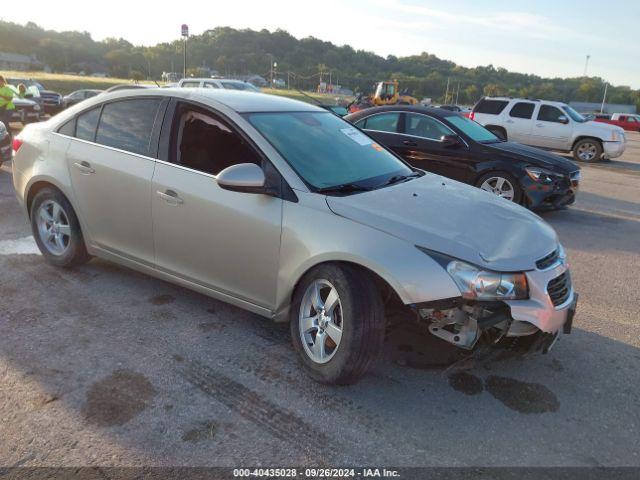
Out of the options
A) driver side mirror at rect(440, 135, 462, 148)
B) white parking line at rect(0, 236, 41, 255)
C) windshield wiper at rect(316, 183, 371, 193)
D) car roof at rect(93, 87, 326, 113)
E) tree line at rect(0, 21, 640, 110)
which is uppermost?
tree line at rect(0, 21, 640, 110)

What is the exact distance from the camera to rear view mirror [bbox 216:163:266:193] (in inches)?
125

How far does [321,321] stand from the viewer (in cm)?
311

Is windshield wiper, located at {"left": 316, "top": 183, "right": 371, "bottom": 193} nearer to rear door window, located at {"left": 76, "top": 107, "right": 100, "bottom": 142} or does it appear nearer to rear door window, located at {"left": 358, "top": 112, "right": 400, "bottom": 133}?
rear door window, located at {"left": 76, "top": 107, "right": 100, "bottom": 142}

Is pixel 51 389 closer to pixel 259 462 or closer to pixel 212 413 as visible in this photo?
pixel 212 413

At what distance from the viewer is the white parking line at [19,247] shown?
16.9ft

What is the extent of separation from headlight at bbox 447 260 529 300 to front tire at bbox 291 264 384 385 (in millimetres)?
446

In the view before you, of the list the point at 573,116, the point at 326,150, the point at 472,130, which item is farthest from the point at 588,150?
the point at 326,150

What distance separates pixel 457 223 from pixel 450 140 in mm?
5189

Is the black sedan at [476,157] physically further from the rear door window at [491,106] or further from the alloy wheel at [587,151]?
the alloy wheel at [587,151]

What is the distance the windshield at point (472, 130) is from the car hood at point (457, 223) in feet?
15.7

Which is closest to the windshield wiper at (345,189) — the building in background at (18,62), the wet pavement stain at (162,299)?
the wet pavement stain at (162,299)

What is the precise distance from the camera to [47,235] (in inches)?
186

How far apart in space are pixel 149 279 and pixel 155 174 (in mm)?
1208

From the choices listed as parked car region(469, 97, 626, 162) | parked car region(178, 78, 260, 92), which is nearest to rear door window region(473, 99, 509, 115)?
parked car region(469, 97, 626, 162)
